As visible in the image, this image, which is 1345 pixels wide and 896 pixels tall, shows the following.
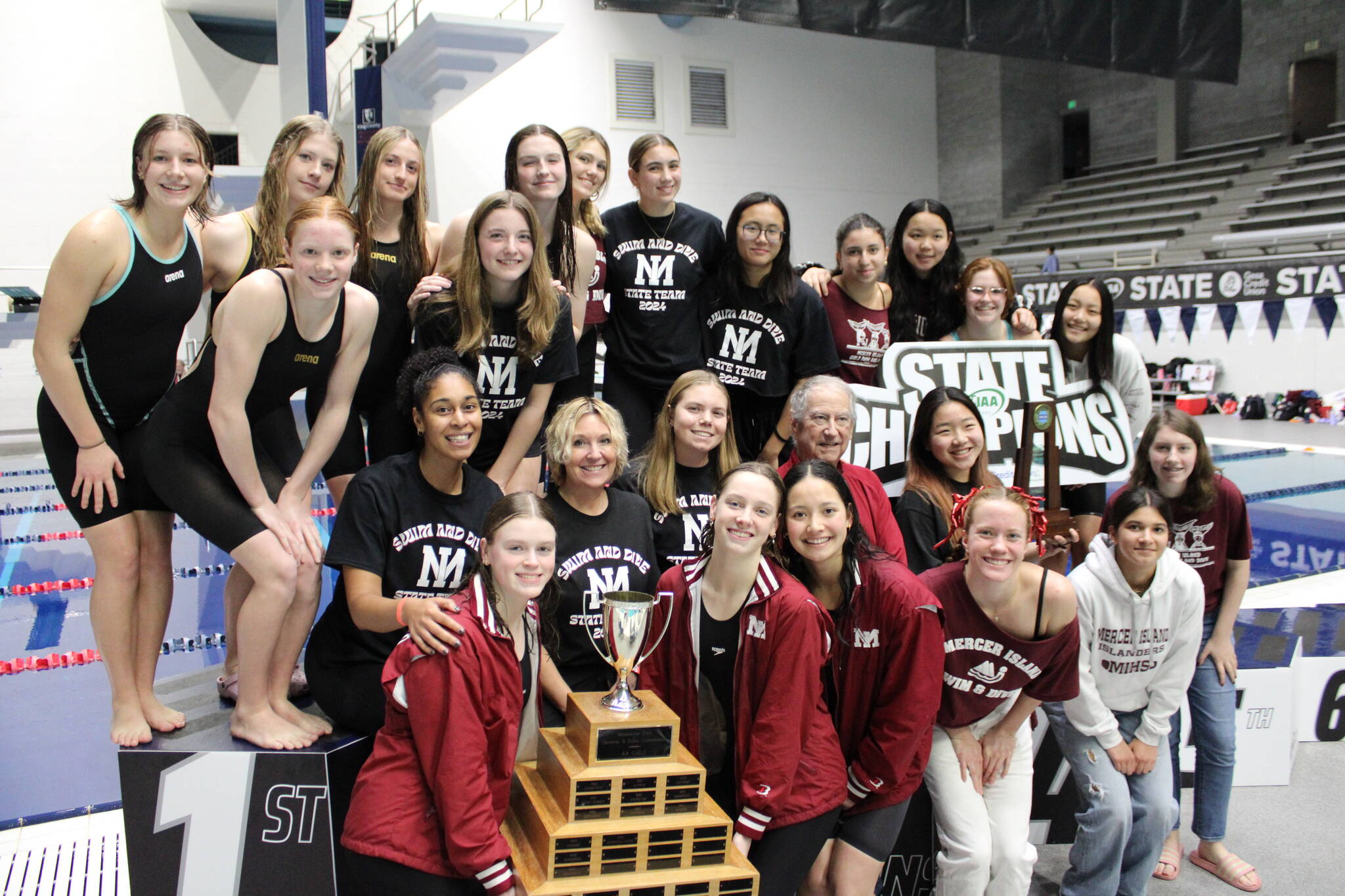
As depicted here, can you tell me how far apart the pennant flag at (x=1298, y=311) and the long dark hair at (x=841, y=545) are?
35.7 feet

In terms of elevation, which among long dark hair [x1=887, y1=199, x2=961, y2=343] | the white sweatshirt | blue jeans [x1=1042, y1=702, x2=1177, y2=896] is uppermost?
long dark hair [x1=887, y1=199, x2=961, y2=343]

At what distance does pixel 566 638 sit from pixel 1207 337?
1196 centimetres

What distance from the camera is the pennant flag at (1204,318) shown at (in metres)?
11.9

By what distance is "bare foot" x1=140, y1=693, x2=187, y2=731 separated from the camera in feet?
8.36

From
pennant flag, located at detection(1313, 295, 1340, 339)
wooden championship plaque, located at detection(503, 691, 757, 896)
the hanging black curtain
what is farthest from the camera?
the hanging black curtain

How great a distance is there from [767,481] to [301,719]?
137 centimetres

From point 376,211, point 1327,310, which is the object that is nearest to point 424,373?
point 376,211

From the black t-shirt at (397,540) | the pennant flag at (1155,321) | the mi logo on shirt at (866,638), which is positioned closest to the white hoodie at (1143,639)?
the mi logo on shirt at (866,638)

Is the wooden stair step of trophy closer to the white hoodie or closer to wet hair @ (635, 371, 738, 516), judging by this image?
wet hair @ (635, 371, 738, 516)

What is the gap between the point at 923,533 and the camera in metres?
3.06

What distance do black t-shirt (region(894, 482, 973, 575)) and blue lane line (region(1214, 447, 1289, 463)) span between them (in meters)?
7.43

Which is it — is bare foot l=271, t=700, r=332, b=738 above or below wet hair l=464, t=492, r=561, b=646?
below

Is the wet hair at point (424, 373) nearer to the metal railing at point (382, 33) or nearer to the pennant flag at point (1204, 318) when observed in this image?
the metal railing at point (382, 33)

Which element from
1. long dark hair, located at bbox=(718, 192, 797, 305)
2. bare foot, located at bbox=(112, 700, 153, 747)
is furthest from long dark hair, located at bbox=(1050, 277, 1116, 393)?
bare foot, located at bbox=(112, 700, 153, 747)
